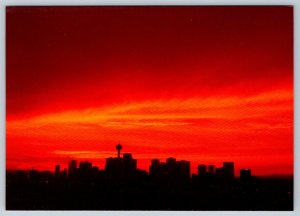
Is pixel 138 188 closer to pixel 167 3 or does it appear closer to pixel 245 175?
pixel 245 175

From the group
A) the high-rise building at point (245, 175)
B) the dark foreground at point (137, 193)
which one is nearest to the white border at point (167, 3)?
the dark foreground at point (137, 193)

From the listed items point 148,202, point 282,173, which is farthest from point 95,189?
point 282,173

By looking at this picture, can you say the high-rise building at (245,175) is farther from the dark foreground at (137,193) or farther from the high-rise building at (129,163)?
the high-rise building at (129,163)

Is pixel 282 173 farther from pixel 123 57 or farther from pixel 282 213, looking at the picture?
pixel 123 57

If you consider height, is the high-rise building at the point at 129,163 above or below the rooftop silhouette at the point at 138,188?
above

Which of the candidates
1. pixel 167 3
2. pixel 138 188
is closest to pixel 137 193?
pixel 138 188

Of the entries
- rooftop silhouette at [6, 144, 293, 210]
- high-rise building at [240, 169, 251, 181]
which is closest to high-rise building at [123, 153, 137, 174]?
rooftop silhouette at [6, 144, 293, 210]

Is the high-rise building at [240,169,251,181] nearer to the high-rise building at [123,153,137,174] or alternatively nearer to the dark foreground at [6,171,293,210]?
the dark foreground at [6,171,293,210]

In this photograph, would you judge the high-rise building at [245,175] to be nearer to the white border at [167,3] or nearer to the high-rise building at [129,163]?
the white border at [167,3]

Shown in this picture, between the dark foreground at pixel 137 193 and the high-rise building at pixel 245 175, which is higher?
the high-rise building at pixel 245 175

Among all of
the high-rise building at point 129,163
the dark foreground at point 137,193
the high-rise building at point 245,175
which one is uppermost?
the high-rise building at point 129,163
